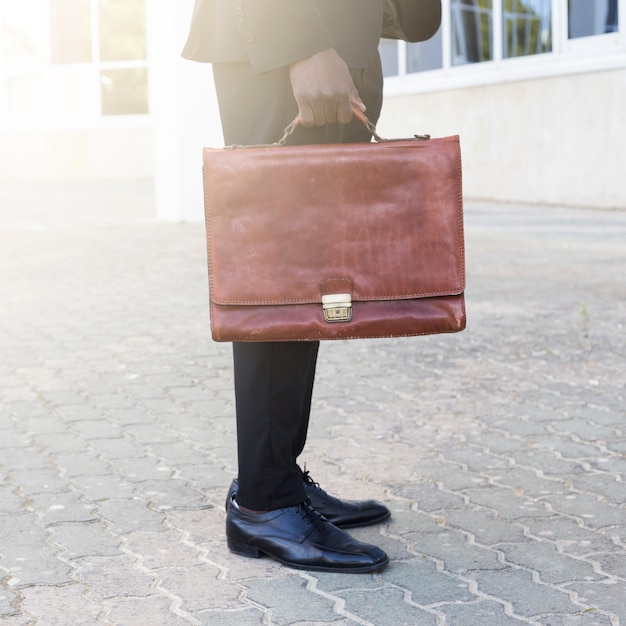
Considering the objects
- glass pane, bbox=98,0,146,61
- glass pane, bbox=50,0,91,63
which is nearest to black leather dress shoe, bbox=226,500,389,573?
glass pane, bbox=98,0,146,61

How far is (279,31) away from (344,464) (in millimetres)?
1706

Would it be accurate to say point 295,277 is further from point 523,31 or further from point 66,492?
point 523,31

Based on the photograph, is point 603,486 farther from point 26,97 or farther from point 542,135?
point 26,97

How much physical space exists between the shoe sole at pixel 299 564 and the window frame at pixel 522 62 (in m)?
11.7

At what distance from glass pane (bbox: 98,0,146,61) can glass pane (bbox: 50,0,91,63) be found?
36cm

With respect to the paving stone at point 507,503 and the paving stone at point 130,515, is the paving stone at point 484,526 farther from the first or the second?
the paving stone at point 130,515

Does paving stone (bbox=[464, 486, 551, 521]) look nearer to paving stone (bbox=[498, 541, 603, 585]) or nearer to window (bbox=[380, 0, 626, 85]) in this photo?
paving stone (bbox=[498, 541, 603, 585])

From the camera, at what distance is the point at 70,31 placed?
25.0 m

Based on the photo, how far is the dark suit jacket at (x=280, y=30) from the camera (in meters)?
2.80

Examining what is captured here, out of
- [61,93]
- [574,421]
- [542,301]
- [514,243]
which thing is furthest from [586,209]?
[61,93]

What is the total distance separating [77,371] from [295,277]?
3.09 meters

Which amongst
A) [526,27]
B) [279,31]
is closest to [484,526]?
[279,31]

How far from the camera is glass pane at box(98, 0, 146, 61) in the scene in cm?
2444

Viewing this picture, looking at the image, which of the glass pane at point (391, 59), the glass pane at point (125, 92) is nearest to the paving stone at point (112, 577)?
the glass pane at point (391, 59)
